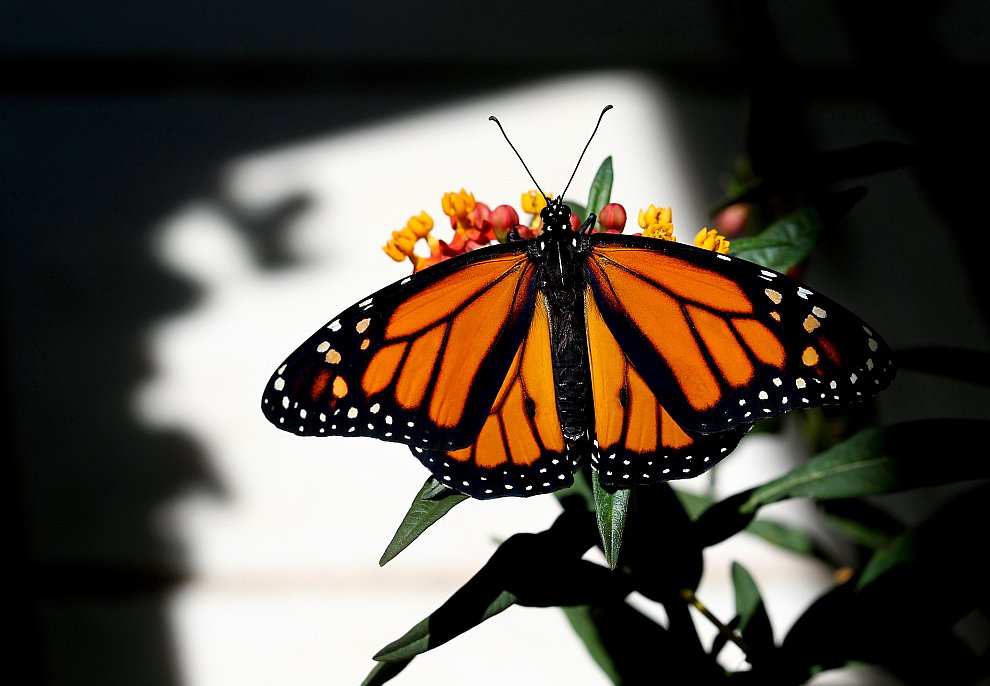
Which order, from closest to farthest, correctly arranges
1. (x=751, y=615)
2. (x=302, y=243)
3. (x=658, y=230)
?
1. (x=658, y=230)
2. (x=751, y=615)
3. (x=302, y=243)

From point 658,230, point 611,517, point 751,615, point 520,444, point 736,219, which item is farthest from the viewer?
point 736,219

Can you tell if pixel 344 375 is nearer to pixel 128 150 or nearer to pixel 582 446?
pixel 582 446

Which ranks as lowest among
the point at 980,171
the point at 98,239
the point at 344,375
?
the point at 344,375

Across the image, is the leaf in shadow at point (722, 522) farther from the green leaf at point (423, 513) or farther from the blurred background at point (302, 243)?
the blurred background at point (302, 243)

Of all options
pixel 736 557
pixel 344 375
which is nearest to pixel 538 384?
pixel 344 375

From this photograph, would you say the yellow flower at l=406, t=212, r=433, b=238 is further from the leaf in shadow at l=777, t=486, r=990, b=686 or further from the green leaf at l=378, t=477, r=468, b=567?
the leaf in shadow at l=777, t=486, r=990, b=686

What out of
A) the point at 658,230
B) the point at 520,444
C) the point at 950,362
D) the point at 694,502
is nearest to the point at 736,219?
the point at 950,362

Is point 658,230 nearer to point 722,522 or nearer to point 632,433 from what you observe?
point 632,433
